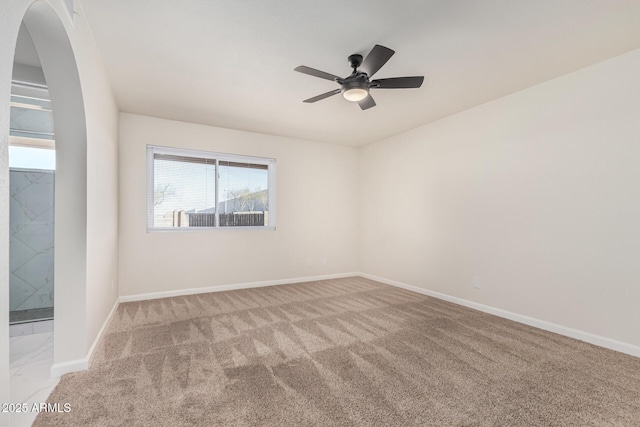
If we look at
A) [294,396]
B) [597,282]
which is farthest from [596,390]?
[294,396]

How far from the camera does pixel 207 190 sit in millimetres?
4594

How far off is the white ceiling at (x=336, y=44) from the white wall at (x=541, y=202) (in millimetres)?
311

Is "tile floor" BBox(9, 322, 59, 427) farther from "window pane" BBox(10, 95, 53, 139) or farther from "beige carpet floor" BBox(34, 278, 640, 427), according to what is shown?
"window pane" BBox(10, 95, 53, 139)

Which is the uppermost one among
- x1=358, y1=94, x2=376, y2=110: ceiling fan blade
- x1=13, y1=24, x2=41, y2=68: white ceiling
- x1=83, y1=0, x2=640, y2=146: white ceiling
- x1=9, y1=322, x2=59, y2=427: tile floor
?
x1=83, y1=0, x2=640, y2=146: white ceiling

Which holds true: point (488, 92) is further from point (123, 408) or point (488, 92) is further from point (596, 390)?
point (123, 408)

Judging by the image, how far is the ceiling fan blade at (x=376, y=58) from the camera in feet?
6.85

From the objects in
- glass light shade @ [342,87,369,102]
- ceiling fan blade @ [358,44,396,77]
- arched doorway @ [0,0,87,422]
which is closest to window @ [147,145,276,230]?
arched doorway @ [0,0,87,422]

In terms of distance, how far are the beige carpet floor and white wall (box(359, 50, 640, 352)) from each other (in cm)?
43

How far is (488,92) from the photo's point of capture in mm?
3336

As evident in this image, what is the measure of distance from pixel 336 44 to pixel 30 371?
11.3 feet

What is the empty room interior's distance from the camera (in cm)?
187

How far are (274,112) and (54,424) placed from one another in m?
3.55

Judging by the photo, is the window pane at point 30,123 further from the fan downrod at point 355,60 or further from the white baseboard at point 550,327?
the white baseboard at point 550,327

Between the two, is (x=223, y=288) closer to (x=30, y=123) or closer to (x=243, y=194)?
(x=243, y=194)
